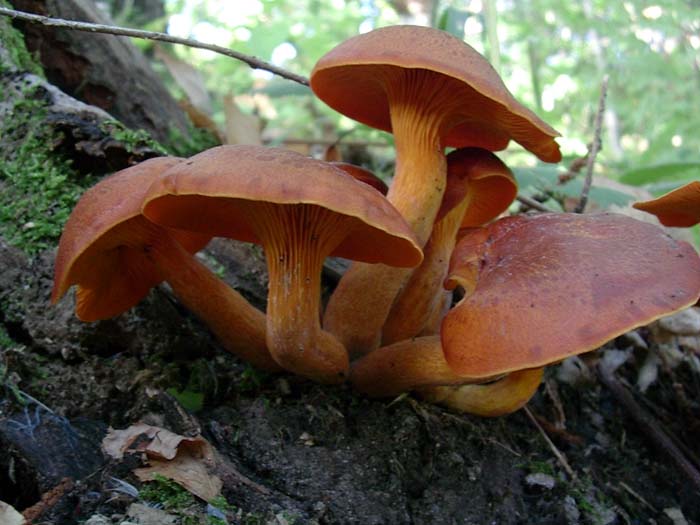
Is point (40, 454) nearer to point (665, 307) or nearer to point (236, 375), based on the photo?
point (236, 375)

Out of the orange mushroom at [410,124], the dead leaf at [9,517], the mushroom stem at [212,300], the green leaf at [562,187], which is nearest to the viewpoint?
the dead leaf at [9,517]

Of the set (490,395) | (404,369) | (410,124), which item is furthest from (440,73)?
(490,395)

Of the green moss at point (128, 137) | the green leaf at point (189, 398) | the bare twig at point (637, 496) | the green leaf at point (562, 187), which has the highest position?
the green moss at point (128, 137)

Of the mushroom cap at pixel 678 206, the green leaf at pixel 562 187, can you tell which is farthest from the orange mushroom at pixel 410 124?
the green leaf at pixel 562 187

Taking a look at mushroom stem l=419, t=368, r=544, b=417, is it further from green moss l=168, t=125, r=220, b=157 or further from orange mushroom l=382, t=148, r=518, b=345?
green moss l=168, t=125, r=220, b=157

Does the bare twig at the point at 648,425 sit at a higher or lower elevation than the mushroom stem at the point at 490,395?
lower

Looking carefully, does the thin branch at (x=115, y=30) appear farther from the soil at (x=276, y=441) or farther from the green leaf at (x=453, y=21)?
the green leaf at (x=453, y=21)

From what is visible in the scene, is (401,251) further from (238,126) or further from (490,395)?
(238,126)
